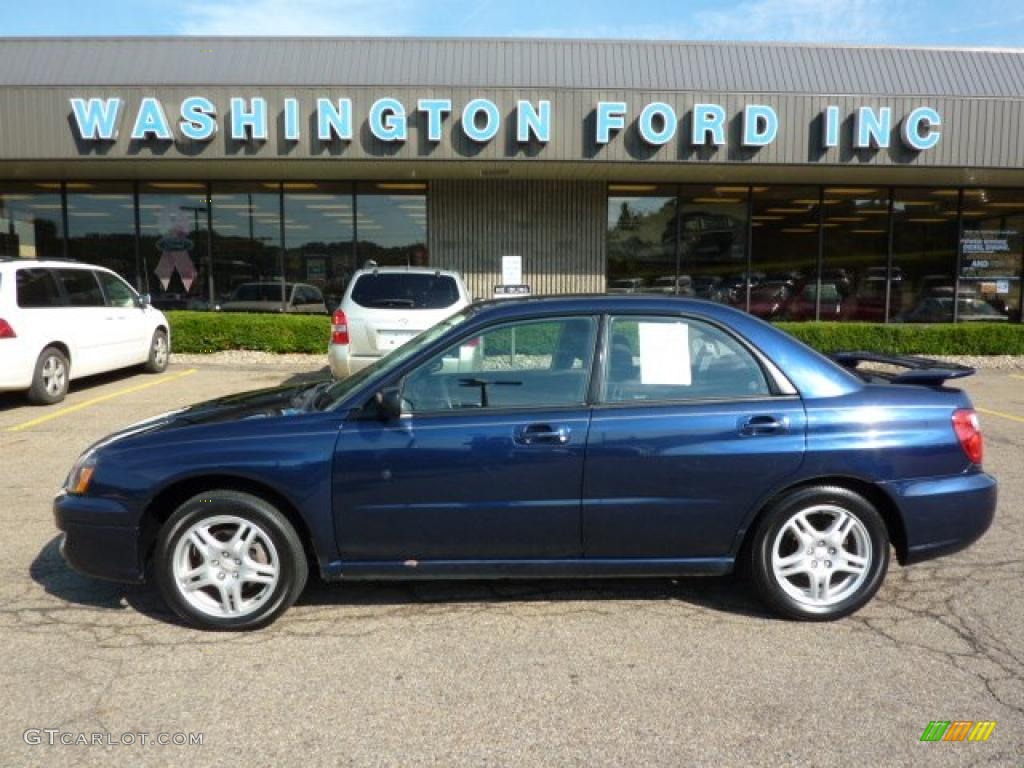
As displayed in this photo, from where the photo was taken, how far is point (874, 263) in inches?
656

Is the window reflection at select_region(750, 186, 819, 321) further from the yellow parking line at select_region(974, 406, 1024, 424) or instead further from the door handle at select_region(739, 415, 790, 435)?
the door handle at select_region(739, 415, 790, 435)

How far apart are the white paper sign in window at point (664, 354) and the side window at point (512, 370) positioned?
0.26m

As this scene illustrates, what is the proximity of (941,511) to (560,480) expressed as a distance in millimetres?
1804

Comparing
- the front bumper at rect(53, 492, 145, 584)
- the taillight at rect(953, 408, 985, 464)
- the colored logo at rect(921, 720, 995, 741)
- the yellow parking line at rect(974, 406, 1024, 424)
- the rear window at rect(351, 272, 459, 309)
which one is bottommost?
the colored logo at rect(921, 720, 995, 741)

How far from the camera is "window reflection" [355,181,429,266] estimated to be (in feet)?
52.2

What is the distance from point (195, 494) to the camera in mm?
3582

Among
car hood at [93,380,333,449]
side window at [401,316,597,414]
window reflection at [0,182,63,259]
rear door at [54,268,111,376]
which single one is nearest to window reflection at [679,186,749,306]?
rear door at [54,268,111,376]

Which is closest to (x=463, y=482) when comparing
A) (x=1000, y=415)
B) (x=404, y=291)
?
(x=404, y=291)

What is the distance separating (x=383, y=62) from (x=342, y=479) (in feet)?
46.2

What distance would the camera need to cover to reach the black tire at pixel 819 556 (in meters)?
3.58

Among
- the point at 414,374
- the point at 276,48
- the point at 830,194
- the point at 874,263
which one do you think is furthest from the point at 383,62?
the point at 414,374

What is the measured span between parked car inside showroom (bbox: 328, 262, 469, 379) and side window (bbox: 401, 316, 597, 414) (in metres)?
4.61

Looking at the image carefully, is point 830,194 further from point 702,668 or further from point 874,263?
point 702,668

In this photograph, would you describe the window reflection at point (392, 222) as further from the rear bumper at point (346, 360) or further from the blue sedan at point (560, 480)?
the blue sedan at point (560, 480)
